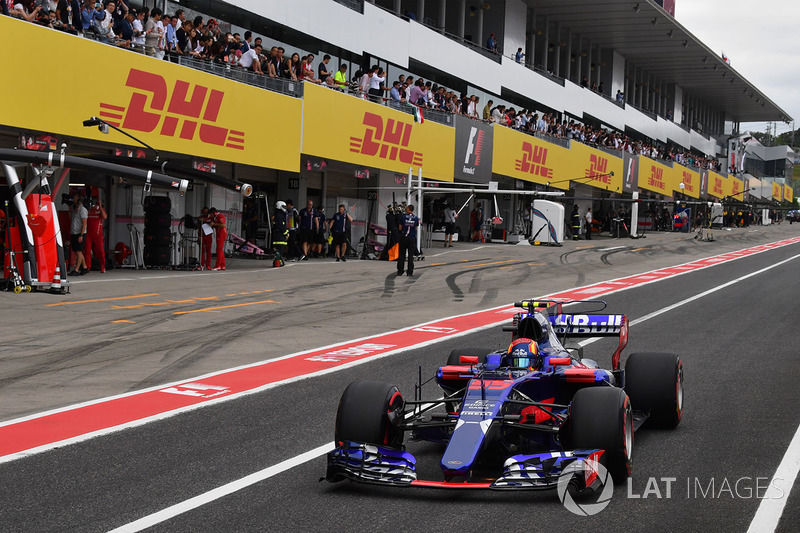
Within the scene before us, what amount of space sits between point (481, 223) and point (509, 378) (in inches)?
1362

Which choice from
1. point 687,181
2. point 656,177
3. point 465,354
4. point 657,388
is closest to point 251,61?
point 465,354

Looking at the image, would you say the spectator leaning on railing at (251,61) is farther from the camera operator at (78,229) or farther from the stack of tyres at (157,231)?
the camera operator at (78,229)

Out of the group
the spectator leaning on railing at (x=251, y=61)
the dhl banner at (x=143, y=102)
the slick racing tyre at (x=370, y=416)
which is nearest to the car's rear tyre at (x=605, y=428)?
the slick racing tyre at (x=370, y=416)

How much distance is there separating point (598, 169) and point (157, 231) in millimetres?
Result: 33434

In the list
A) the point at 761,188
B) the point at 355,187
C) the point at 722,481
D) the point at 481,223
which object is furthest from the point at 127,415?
the point at 761,188

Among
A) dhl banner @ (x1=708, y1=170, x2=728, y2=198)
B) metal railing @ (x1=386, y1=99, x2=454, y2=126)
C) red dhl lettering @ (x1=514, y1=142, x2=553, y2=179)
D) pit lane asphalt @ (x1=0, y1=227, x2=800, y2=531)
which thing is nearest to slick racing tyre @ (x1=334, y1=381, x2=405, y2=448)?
pit lane asphalt @ (x1=0, y1=227, x2=800, y2=531)

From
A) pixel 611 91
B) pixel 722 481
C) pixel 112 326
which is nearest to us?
pixel 722 481

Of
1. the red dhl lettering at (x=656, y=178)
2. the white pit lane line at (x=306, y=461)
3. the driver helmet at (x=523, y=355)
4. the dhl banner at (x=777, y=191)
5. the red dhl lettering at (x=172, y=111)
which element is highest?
the dhl banner at (x=777, y=191)

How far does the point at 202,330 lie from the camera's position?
1348cm

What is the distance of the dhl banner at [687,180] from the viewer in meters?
65.4

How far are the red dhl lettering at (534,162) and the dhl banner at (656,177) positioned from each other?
15.7m

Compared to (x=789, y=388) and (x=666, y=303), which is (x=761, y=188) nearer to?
(x=666, y=303)

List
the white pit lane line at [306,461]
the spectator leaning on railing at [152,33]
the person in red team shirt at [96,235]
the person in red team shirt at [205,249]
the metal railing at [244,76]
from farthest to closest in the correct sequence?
1. the person in red team shirt at [205,249]
2. the metal railing at [244,76]
3. the spectator leaning on railing at [152,33]
4. the person in red team shirt at [96,235]
5. the white pit lane line at [306,461]

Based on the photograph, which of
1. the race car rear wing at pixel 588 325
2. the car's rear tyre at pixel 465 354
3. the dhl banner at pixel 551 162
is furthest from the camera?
the dhl banner at pixel 551 162
